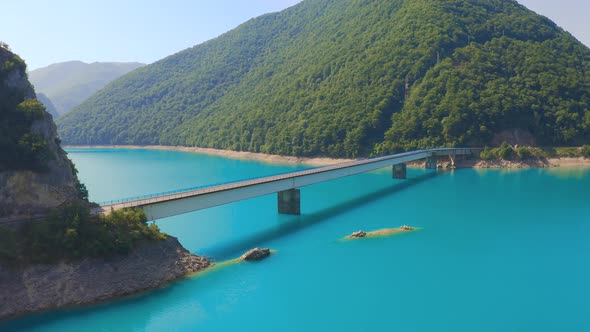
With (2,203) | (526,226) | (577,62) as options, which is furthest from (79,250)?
(577,62)

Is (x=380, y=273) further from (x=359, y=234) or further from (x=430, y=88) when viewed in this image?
(x=430, y=88)

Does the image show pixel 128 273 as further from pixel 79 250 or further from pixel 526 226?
pixel 526 226

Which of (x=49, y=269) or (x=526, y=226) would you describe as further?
(x=526, y=226)

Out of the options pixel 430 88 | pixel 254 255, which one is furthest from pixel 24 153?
pixel 430 88

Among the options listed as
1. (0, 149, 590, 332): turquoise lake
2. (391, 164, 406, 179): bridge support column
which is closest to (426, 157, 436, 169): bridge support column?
(391, 164, 406, 179): bridge support column

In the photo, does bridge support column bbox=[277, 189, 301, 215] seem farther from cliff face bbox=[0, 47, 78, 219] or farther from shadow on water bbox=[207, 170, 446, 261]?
cliff face bbox=[0, 47, 78, 219]

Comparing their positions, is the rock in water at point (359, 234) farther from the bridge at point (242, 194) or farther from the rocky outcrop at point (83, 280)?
the rocky outcrop at point (83, 280)

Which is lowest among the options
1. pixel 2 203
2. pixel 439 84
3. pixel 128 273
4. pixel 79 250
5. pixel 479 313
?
pixel 479 313
